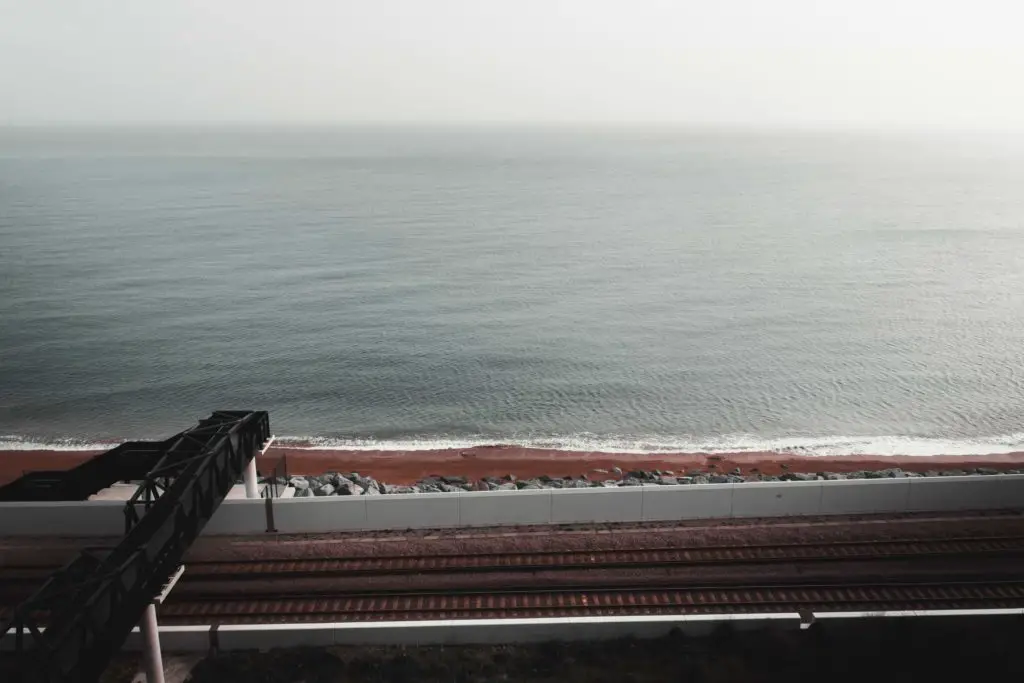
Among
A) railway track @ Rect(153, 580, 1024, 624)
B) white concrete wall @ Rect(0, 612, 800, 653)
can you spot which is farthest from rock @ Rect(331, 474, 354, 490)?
white concrete wall @ Rect(0, 612, 800, 653)

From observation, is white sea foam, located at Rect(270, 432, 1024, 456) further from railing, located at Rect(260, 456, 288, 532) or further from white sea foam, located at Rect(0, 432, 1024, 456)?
railing, located at Rect(260, 456, 288, 532)

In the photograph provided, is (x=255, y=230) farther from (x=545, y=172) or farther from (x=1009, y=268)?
(x=545, y=172)

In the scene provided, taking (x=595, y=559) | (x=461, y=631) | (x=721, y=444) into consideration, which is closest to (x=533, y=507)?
(x=595, y=559)

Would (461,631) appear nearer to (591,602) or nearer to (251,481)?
(591,602)

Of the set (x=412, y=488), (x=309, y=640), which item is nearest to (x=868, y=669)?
(x=309, y=640)

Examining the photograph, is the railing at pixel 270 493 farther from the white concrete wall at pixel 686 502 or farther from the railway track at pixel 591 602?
the white concrete wall at pixel 686 502

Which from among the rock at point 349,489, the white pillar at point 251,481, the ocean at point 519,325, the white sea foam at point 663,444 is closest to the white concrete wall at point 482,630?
the white pillar at point 251,481
